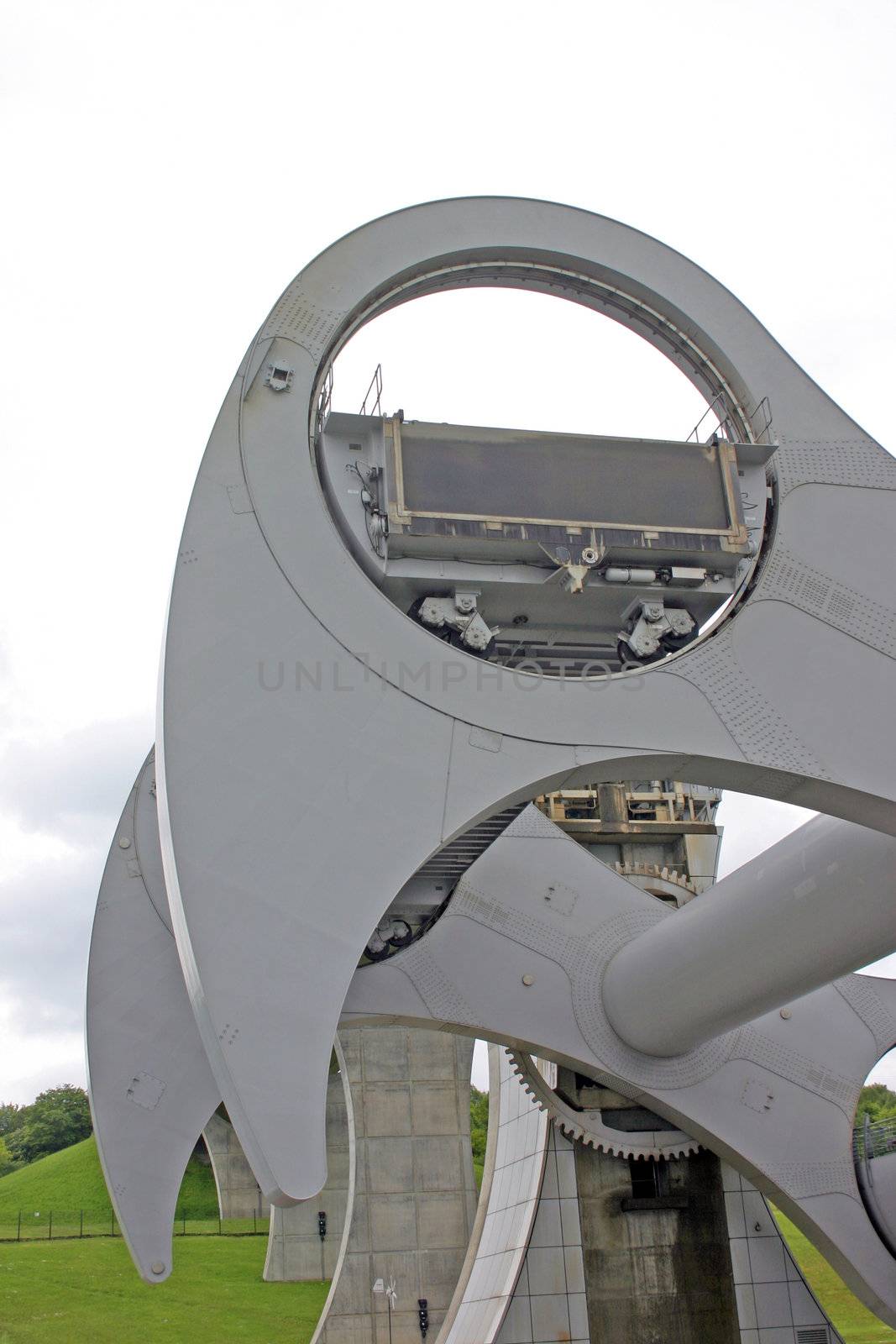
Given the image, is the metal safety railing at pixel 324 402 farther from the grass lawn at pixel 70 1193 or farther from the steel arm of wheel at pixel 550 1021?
the grass lawn at pixel 70 1193

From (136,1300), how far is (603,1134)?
1566 cm

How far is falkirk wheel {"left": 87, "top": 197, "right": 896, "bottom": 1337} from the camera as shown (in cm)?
743

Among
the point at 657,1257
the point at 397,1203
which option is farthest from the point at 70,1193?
the point at 657,1257

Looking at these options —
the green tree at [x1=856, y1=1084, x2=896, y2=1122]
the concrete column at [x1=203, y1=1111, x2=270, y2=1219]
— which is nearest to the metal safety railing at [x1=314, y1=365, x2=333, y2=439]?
the concrete column at [x1=203, y1=1111, x2=270, y2=1219]

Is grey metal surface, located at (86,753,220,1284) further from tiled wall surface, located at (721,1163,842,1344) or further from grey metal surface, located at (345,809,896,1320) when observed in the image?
tiled wall surface, located at (721,1163,842,1344)

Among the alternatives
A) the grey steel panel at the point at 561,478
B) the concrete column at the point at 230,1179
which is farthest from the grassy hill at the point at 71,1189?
the grey steel panel at the point at 561,478

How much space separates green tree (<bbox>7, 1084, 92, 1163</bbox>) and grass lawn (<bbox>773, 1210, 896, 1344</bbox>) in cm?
2524

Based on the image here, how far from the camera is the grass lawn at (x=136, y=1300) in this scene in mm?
23172

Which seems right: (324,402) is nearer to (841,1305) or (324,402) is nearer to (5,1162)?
(841,1305)

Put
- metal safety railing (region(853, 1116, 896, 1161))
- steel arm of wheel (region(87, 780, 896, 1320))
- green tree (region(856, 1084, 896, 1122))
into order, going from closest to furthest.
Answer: steel arm of wheel (region(87, 780, 896, 1320))
metal safety railing (region(853, 1116, 896, 1161))
green tree (region(856, 1084, 896, 1122))

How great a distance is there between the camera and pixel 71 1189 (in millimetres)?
37969

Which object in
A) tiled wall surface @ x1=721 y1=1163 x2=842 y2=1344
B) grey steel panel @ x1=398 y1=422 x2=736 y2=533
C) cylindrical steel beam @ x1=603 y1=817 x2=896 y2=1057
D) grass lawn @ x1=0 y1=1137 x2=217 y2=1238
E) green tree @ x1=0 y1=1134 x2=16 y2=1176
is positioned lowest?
tiled wall surface @ x1=721 y1=1163 x2=842 y2=1344

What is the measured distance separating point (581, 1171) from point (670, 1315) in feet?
6.44

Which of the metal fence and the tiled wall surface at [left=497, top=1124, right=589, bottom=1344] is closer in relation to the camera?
the tiled wall surface at [left=497, top=1124, right=589, bottom=1344]
